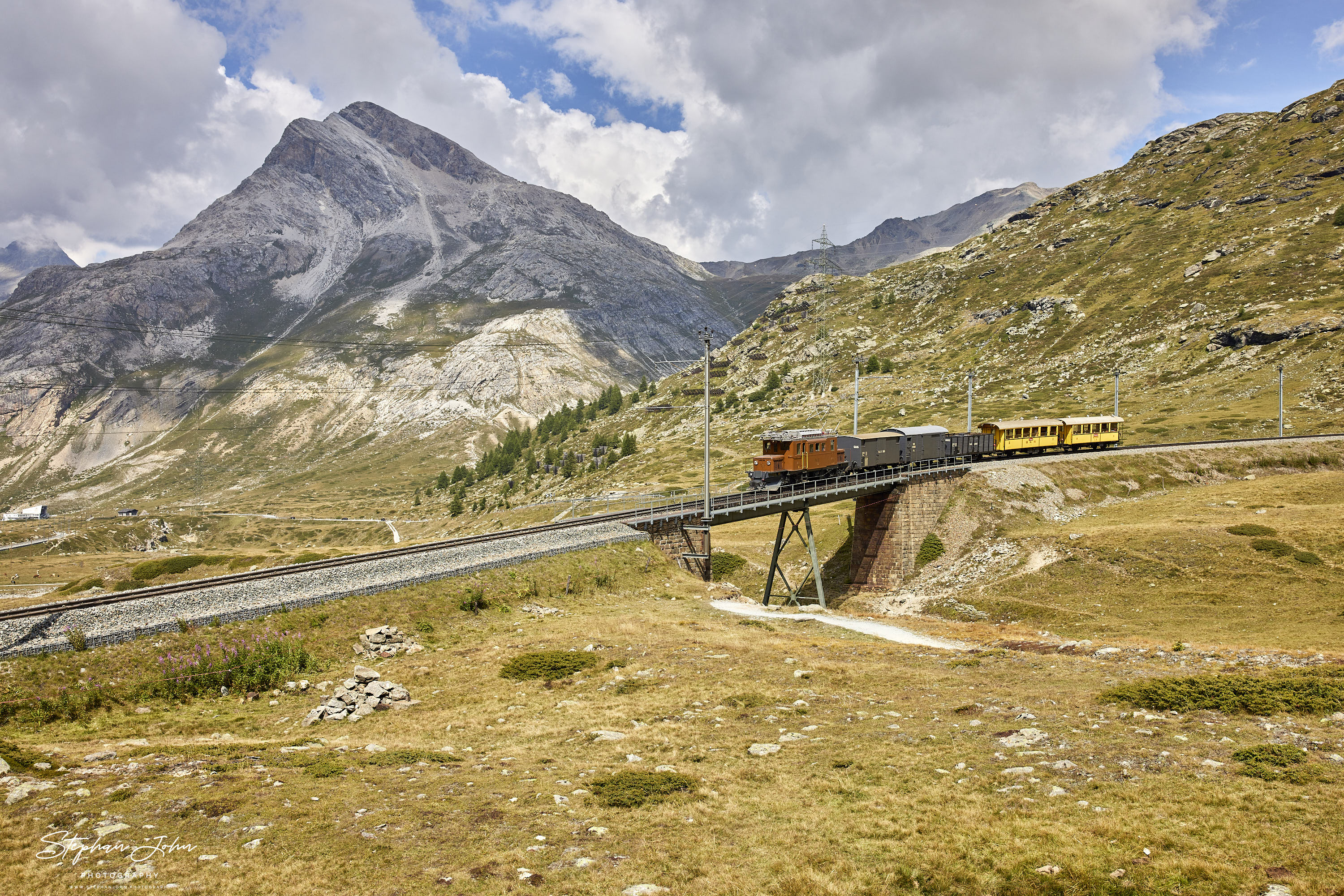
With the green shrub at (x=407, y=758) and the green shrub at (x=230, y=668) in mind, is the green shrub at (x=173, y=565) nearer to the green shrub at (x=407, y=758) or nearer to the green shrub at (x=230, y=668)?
the green shrub at (x=230, y=668)

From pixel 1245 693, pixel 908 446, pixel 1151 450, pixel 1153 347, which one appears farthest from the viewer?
pixel 1153 347

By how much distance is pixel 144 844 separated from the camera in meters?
12.3

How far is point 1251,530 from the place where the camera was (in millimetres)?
46375

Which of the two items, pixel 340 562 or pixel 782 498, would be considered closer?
pixel 340 562

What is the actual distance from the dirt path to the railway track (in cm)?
1022

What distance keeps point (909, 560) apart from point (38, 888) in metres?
57.3

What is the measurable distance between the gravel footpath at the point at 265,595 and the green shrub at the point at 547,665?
10.5 meters

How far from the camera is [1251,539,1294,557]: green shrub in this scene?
141ft

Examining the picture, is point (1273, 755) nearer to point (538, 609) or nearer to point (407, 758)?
point (407, 758)

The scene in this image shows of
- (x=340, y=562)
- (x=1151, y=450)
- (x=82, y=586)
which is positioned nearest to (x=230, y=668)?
(x=340, y=562)

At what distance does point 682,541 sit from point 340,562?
22652 millimetres

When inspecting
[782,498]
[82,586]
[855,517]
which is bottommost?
[82,586]

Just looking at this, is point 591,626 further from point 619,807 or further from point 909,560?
point 909,560

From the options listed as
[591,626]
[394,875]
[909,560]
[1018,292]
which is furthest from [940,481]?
[1018,292]
